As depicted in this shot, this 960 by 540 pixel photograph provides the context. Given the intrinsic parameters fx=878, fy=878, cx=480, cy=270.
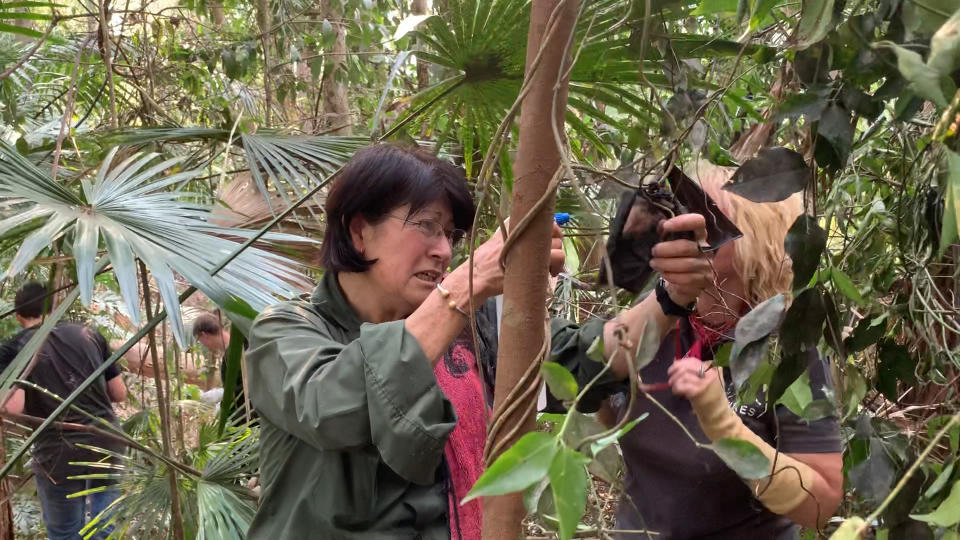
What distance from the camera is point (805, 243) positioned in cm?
71

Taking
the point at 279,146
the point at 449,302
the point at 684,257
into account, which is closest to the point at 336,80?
the point at 279,146

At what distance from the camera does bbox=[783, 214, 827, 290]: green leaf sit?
71 centimetres

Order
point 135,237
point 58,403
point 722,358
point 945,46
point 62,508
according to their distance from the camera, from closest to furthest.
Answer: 1. point 945,46
2. point 722,358
3. point 135,237
4. point 58,403
5. point 62,508

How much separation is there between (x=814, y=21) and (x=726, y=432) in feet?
2.15

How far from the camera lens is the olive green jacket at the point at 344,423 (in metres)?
0.96

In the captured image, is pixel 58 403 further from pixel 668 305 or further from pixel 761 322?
pixel 761 322

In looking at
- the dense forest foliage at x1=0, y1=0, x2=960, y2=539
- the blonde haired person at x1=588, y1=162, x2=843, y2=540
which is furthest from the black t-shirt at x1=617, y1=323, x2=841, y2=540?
the dense forest foliage at x1=0, y1=0, x2=960, y2=539

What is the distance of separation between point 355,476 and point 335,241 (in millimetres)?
364

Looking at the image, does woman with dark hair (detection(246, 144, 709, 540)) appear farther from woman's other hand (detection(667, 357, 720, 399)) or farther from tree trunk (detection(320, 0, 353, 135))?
tree trunk (detection(320, 0, 353, 135))

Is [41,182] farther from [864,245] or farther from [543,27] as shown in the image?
[864,245]

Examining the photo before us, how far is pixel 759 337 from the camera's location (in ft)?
2.29

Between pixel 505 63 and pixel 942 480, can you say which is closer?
pixel 942 480

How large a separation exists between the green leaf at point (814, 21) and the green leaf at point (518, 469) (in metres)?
0.36

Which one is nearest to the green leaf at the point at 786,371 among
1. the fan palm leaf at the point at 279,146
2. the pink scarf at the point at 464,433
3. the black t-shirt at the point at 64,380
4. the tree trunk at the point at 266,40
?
the pink scarf at the point at 464,433
